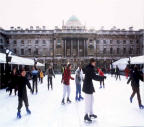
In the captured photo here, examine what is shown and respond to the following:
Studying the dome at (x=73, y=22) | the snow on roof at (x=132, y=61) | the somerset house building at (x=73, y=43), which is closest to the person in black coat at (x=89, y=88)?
the snow on roof at (x=132, y=61)

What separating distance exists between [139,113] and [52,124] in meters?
3.09

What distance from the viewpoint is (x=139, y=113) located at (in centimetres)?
630

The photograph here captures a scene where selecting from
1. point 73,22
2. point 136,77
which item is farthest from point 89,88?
point 73,22

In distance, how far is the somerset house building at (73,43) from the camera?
56375mm

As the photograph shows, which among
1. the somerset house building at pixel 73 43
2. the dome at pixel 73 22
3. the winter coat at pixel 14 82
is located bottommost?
the winter coat at pixel 14 82

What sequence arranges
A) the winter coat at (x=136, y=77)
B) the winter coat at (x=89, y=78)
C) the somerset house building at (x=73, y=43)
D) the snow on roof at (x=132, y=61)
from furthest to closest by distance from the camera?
the somerset house building at (x=73, y=43), the snow on roof at (x=132, y=61), the winter coat at (x=136, y=77), the winter coat at (x=89, y=78)

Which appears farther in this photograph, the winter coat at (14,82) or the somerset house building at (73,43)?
the somerset house building at (73,43)

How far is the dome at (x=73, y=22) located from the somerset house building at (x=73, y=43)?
21.8 ft

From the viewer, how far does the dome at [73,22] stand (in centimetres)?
6336

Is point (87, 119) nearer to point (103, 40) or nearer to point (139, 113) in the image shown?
point (139, 113)

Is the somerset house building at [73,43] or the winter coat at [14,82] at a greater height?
the somerset house building at [73,43]

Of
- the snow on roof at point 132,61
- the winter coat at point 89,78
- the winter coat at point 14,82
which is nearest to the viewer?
the winter coat at point 89,78

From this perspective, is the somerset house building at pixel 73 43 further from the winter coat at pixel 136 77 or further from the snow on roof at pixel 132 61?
the winter coat at pixel 136 77

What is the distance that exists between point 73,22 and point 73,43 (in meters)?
10.3
